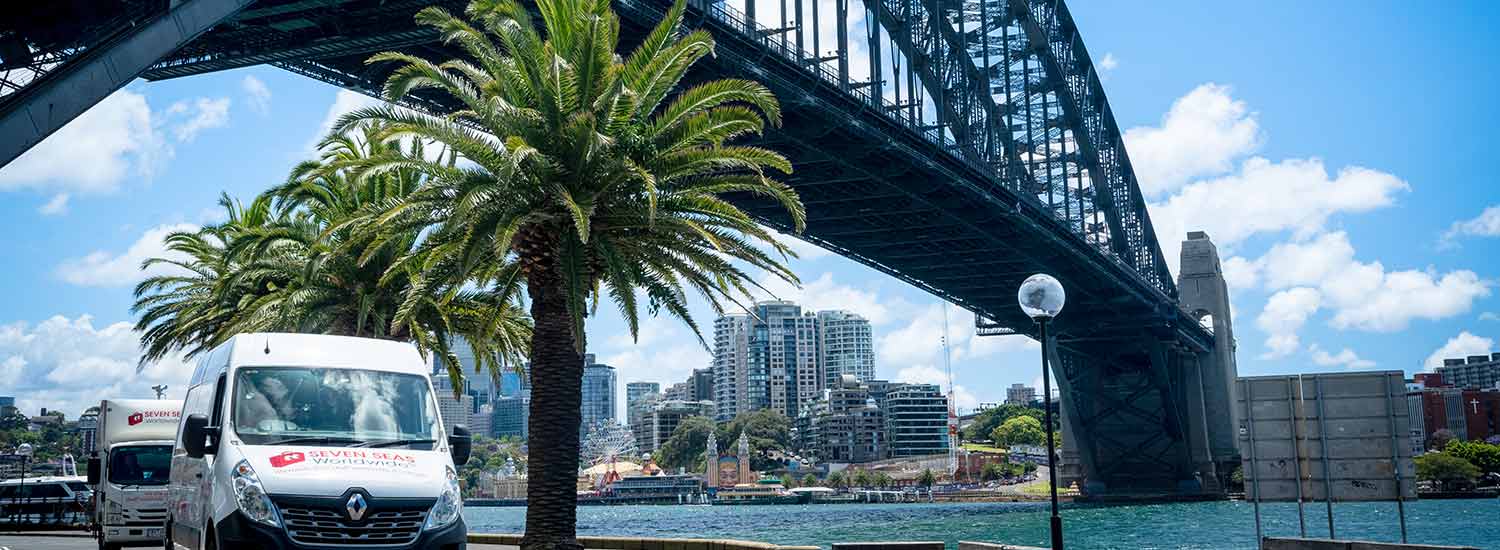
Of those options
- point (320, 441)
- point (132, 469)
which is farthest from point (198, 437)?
point (132, 469)

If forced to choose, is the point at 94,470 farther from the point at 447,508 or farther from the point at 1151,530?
the point at 1151,530

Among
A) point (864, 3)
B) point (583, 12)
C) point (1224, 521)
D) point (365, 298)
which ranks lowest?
point (1224, 521)

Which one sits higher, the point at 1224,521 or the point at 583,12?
the point at 583,12

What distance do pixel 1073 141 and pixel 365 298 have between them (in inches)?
2486

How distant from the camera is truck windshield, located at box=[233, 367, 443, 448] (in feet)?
39.9

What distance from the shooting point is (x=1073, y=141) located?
8250 cm

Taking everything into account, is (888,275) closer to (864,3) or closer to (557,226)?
(864,3)

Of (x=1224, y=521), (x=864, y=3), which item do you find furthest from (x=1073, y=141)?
(x=864, y=3)

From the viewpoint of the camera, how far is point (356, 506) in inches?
446

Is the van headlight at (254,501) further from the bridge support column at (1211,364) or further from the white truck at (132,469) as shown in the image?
the bridge support column at (1211,364)

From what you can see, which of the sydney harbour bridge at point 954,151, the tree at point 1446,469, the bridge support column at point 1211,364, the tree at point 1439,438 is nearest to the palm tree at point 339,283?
the sydney harbour bridge at point 954,151

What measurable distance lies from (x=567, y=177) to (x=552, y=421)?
3.35 metres

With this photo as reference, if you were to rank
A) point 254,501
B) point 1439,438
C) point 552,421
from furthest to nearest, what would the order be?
point 1439,438 → point 552,421 → point 254,501

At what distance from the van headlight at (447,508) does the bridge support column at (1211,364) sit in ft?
263
